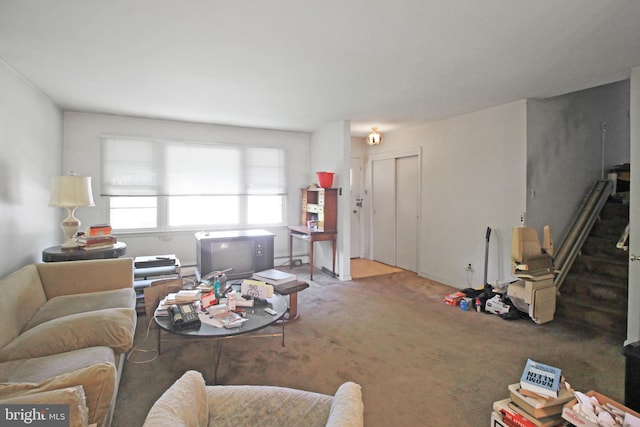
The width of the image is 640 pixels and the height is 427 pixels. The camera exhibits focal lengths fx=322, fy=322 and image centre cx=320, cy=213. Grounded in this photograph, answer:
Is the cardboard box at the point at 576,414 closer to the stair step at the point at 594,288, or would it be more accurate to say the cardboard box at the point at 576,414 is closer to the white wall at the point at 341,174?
the stair step at the point at 594,288

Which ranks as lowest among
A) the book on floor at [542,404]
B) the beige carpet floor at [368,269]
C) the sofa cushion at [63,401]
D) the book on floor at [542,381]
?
the beige carpet floor at [368,269]

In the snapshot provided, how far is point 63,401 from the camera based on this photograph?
3.25 ft

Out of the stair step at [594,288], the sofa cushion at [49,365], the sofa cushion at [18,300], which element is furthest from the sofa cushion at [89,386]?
the stair step at [594,288]

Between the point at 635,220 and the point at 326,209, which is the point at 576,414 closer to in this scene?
the point at 635,220

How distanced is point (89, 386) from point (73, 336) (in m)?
0.95

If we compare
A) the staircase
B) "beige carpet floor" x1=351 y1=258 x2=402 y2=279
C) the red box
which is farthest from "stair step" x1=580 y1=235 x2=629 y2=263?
"beige carpet floor" x1=351 y1=258 x2=402 y2=279

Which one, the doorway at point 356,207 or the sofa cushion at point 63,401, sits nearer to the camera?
the sofa cushion at point 63,401

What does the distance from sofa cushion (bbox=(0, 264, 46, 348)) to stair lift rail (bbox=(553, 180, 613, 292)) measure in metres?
4.83

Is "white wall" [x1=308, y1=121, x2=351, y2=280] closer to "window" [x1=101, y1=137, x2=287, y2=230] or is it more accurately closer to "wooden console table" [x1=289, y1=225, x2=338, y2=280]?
"wooden console table" [x1=289, y1=225, x2=338, y2=280]

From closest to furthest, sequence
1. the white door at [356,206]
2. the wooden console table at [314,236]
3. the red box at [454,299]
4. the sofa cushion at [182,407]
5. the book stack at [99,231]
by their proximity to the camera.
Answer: the sofa cushion at [182,407], the book stack at [99,231], the red box at [454,299], the wooden console table at [314,236], the white door at [356,206]

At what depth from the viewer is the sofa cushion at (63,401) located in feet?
3.21

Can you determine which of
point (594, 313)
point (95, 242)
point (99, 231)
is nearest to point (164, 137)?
point (99, 231)

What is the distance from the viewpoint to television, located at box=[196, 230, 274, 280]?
4180 mm

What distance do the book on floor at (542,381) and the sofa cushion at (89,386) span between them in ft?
6.11
